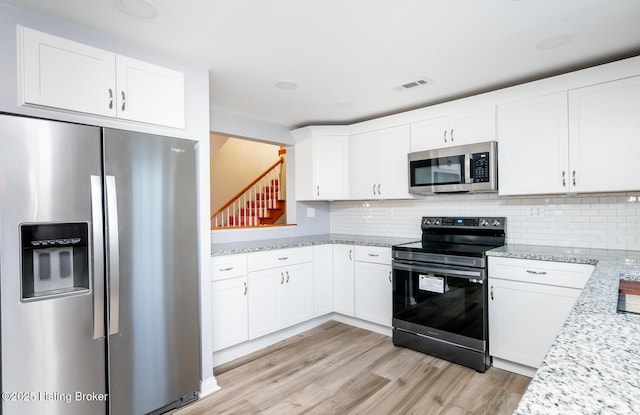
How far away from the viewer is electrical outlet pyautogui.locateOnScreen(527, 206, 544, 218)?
2891 mm

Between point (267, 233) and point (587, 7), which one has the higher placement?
point (587, 7)

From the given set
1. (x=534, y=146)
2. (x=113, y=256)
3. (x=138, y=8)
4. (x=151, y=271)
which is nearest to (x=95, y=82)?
(x=138, y=8)

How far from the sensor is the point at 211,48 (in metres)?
2.21

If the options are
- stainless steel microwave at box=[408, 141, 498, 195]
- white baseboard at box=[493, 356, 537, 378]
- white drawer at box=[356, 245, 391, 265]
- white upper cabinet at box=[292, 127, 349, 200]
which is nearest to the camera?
white baseboard at box=[493, 356, 537, 378]

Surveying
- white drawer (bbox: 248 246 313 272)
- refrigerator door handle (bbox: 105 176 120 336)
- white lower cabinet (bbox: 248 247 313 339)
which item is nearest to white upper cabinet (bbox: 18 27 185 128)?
refrigerator door handle (bbox: 105 176 120 336)

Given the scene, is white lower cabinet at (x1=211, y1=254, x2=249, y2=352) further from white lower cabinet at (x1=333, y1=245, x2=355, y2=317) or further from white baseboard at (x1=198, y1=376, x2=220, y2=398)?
white lower cabinet at (x1=333, y1=245, x2=355, y2=317)

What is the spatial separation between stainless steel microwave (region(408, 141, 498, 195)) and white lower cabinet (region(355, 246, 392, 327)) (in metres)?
0.76

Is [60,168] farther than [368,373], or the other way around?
A: [368,373]

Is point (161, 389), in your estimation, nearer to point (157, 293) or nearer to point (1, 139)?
point (157, 293)

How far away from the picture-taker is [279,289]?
3268mm

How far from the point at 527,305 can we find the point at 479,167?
1.17 m

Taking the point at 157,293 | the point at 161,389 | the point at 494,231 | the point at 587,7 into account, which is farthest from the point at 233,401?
the point at 587,7

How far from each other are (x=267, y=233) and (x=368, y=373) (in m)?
1.90

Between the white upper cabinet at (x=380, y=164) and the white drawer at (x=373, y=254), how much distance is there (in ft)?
1.93
